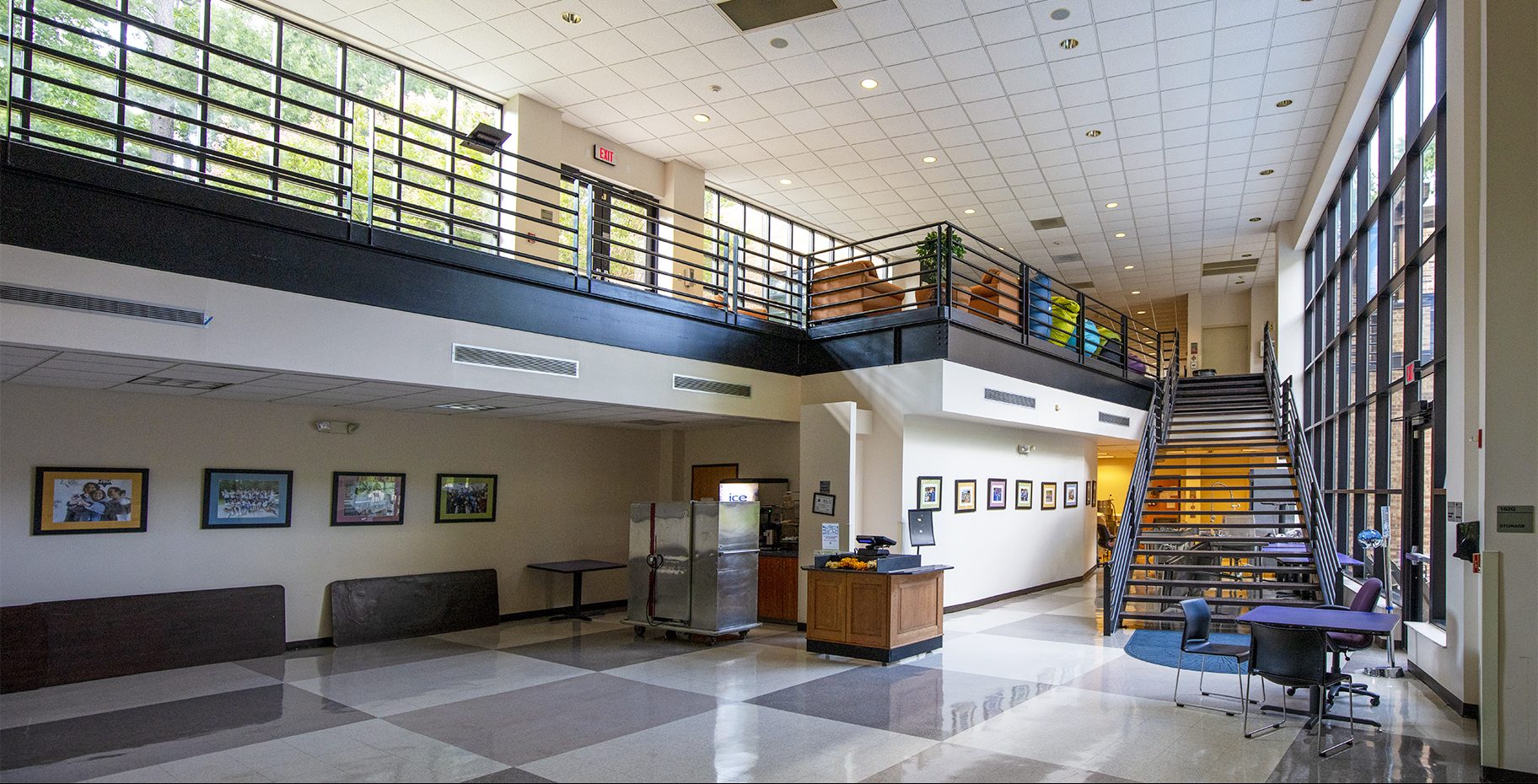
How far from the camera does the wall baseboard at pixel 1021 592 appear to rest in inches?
481

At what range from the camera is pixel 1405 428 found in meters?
8.52

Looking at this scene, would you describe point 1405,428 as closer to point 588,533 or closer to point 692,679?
point 692,679

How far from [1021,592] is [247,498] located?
10534mm

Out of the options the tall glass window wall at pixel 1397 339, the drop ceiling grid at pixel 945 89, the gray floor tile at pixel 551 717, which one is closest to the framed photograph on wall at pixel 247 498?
the gray floor tile at pixel 551 717

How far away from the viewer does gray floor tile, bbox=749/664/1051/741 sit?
6570 millimetres

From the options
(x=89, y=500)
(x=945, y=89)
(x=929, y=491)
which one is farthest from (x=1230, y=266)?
(x=89, y=500)

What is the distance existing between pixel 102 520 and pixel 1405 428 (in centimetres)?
1202

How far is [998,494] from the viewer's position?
43.8 feet

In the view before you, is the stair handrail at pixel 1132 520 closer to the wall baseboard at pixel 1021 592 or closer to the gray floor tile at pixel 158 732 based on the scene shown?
the wall baseboard at pixel 1021 592

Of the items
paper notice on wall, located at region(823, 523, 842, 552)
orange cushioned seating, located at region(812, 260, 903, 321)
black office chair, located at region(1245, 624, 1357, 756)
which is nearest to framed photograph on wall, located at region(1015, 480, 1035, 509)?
orange cushioned seating, located at region(812, 260, 903, 321)

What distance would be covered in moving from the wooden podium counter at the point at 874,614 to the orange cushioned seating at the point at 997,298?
372 centimetres

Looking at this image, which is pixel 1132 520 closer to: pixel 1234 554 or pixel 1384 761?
pixel 1234 554

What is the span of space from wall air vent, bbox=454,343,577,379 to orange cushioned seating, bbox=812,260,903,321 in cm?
378

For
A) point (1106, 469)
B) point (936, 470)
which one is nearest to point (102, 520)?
point (936, 470)
